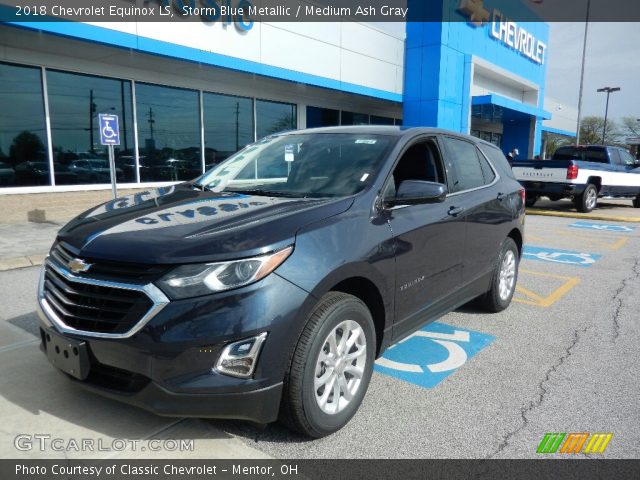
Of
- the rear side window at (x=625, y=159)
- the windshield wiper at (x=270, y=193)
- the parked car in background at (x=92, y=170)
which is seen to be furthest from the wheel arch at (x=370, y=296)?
the rear side window at (x=625, y=159)

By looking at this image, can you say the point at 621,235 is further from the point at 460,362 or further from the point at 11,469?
the point at 11,469

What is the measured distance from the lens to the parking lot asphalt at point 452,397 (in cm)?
264

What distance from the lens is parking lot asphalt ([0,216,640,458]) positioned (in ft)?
8.66

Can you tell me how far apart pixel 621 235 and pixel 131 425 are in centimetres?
1097

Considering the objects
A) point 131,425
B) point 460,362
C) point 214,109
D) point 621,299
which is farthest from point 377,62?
point 131,425

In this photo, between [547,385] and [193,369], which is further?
[547,385]

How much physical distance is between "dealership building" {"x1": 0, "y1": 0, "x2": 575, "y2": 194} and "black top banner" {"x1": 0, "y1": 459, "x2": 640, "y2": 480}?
906 cm

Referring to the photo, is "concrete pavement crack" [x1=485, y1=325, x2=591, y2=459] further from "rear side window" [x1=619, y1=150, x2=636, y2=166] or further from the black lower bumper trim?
"rear side window" [x1=619, y1=150, x2=636, y2=166]

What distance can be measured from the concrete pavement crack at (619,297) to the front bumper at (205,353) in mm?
3452

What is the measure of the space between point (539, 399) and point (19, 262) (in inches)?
274

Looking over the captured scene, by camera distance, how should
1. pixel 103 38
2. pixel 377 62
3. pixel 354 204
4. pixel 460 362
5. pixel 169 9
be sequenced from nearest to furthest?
pixel 354 204, pixel 460 362, pixel 103 38, pixel 169 9, pixel 377 62

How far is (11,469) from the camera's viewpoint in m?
2.37

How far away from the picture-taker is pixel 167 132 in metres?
13.2

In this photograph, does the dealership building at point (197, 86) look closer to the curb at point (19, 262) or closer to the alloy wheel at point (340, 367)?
the curb at point (19, 262)
